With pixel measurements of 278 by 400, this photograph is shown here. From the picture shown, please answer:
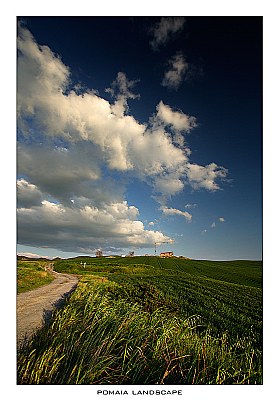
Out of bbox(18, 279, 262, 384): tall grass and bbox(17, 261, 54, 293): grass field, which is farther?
bbox(17, 261, 54, 293): grass field

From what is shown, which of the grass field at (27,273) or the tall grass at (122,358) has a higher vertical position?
the grass field at (27,273)

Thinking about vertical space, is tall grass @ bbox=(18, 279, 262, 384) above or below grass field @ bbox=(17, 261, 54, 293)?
below

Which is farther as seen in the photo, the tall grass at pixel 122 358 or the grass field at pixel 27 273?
the grass field at pixel 27 273

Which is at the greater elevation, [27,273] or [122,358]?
[27,273]

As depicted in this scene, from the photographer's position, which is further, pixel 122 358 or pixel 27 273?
pixel 27 273
